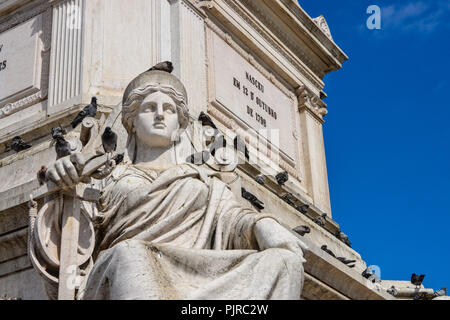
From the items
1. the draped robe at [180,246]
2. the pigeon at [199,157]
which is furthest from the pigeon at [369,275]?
the draped robe at [180,246]

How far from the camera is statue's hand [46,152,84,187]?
679 centimetres

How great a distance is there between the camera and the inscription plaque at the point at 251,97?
13688 mm

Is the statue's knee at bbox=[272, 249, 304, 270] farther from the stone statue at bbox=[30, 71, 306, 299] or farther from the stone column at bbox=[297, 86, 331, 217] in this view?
the stone column at bbox=[297, 86, 331, 217]

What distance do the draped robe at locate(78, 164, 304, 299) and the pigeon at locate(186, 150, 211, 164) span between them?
0.39 m

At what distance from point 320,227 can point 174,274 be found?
747 centimetres

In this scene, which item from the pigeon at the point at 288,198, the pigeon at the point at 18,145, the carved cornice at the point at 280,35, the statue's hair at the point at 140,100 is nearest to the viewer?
the statue's hair at the point at 140,100

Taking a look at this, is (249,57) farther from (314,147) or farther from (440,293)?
(440,293)

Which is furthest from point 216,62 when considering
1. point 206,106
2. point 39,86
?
point 39,86

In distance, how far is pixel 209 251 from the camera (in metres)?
6.55

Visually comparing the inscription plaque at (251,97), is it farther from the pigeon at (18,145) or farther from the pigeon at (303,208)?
the pigeon at (18,145)

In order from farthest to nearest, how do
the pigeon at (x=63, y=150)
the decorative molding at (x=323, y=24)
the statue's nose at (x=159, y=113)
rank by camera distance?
the decorative molding at (x=323, y=24)
the statue's nose at (x=159, y=113)
the pigeon at (x=63, y=150)

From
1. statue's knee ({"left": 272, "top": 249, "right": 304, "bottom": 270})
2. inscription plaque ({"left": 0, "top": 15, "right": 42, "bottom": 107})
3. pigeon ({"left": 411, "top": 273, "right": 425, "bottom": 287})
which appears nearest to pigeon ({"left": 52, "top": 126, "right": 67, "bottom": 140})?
statue's knee ({"left": 272, "top": 249, "right": 304, "bottom": 270})
